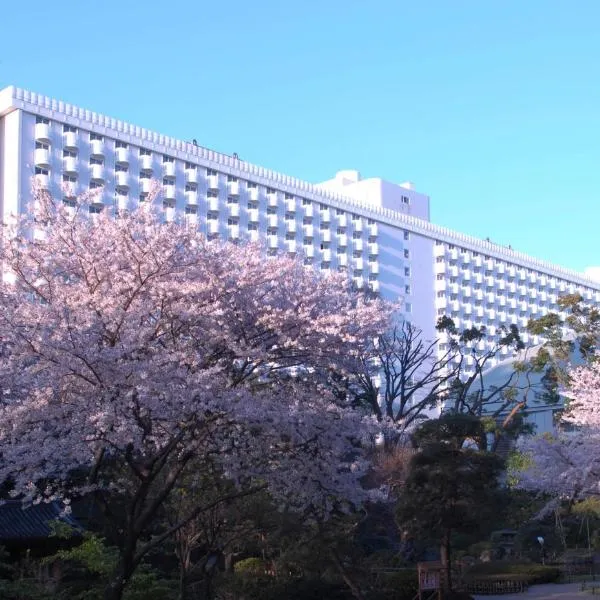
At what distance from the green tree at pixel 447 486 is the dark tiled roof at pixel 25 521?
8.89 m

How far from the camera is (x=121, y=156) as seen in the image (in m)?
66.9

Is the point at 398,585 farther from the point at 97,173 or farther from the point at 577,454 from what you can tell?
the point at 97,173

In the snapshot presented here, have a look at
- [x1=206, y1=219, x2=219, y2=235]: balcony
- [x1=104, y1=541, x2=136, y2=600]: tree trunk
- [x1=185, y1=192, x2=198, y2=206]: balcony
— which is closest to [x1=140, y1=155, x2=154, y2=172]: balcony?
[x1=185, y1=192, x2=198, y2=206]: balcony

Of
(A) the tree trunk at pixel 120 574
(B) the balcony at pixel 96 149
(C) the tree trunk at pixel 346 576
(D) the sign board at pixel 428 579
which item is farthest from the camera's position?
(B) the balcony at pixel 96 149

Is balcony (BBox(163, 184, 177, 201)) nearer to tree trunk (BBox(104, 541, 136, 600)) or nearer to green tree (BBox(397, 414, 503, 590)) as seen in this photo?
green tree (BBox(397, 414, 503, 590))

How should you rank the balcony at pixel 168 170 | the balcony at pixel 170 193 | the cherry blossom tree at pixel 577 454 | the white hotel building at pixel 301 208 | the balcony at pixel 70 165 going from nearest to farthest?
the cherry blossom tree at pixel 577 454 → the white hotel building at pixel 301 208 → the balcony at pixel 70 165 → the balcony at pixel 170 193 → the balcony at pixel 168 170

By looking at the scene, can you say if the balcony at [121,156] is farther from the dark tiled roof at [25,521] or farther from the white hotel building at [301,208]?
the dark tiled roof at [25,521]

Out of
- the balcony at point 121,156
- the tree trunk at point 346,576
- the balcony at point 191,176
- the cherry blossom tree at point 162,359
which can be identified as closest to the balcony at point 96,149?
the balcony at point 121,156

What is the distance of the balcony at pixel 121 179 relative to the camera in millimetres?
66812

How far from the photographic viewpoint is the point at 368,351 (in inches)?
611

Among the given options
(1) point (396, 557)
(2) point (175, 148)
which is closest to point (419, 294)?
(2) point (175, 148)

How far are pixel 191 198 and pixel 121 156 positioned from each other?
7.71 metres

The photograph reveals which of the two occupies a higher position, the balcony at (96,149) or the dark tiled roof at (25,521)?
the balcony at (96,149)

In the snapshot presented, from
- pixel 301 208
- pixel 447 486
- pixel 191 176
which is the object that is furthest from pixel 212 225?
pixel 447 486
